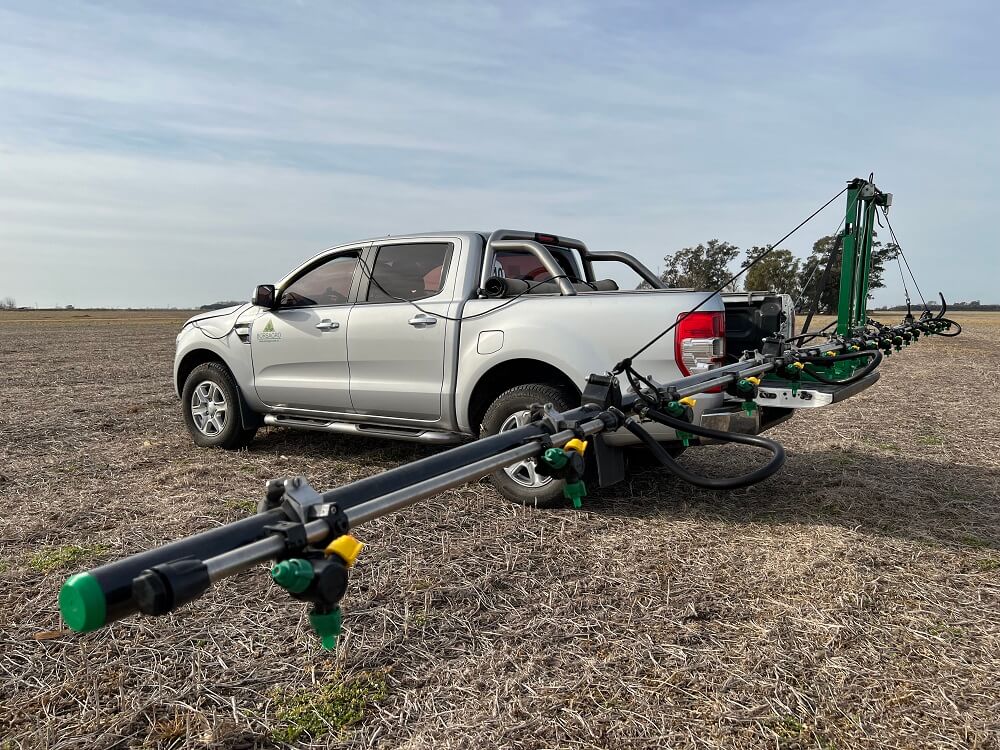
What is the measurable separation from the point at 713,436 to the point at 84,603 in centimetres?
234

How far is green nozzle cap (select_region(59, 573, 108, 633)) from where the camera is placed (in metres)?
1.34

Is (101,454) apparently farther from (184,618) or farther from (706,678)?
(706,678)

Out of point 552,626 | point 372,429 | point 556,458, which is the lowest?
point 552,626

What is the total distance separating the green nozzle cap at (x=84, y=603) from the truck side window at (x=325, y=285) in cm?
479

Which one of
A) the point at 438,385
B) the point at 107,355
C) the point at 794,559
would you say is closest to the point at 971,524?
the point at 794,559

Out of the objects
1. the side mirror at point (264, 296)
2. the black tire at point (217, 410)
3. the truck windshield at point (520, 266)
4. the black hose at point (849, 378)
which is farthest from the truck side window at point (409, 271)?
the black hose at point (849, 378)

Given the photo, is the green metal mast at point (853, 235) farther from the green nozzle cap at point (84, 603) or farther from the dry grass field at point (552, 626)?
the green nozzle cap at point (84, 603)

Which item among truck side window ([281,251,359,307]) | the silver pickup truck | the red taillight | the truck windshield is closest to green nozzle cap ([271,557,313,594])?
the silver pickup truck

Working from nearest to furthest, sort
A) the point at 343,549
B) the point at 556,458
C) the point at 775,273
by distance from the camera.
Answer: the point at 343,549
the point at 556,458
the point at 775,273

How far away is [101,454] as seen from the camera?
21.5ft

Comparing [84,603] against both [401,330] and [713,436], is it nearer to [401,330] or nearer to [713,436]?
[713,436]

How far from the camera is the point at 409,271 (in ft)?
18.9

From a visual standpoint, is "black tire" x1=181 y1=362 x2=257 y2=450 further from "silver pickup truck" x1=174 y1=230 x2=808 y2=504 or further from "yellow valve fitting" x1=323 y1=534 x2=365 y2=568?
"yellow valve fitting" x1=323 y1=534 x2=365 y2=568

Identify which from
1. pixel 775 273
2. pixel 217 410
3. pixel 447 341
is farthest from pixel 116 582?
pixel 775 273
